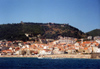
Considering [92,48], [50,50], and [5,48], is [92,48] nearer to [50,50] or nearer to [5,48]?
[50,50]

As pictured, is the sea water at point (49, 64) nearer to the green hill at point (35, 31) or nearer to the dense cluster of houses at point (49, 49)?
the dense cluster of houses at point (49, 49)

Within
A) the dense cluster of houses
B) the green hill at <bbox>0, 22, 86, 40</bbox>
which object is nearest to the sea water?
the dense cluster of houses

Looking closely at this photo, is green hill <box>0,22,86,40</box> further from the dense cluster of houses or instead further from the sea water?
the sea water

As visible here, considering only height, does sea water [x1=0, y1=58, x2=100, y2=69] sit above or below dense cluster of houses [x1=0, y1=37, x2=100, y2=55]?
below

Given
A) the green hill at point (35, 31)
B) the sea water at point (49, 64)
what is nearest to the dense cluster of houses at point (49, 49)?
the green hill at point (35, 31)

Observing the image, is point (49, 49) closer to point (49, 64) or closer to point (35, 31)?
point (35, 31)

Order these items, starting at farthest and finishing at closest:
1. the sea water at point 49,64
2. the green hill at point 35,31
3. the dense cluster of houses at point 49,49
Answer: the green hill at point 35,31
the dense cluster of houses at point 49,49
the sea water at point 49,64

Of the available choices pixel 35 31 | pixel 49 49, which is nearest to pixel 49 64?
pixel 49 49

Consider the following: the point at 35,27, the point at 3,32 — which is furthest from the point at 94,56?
the point at 35,27
